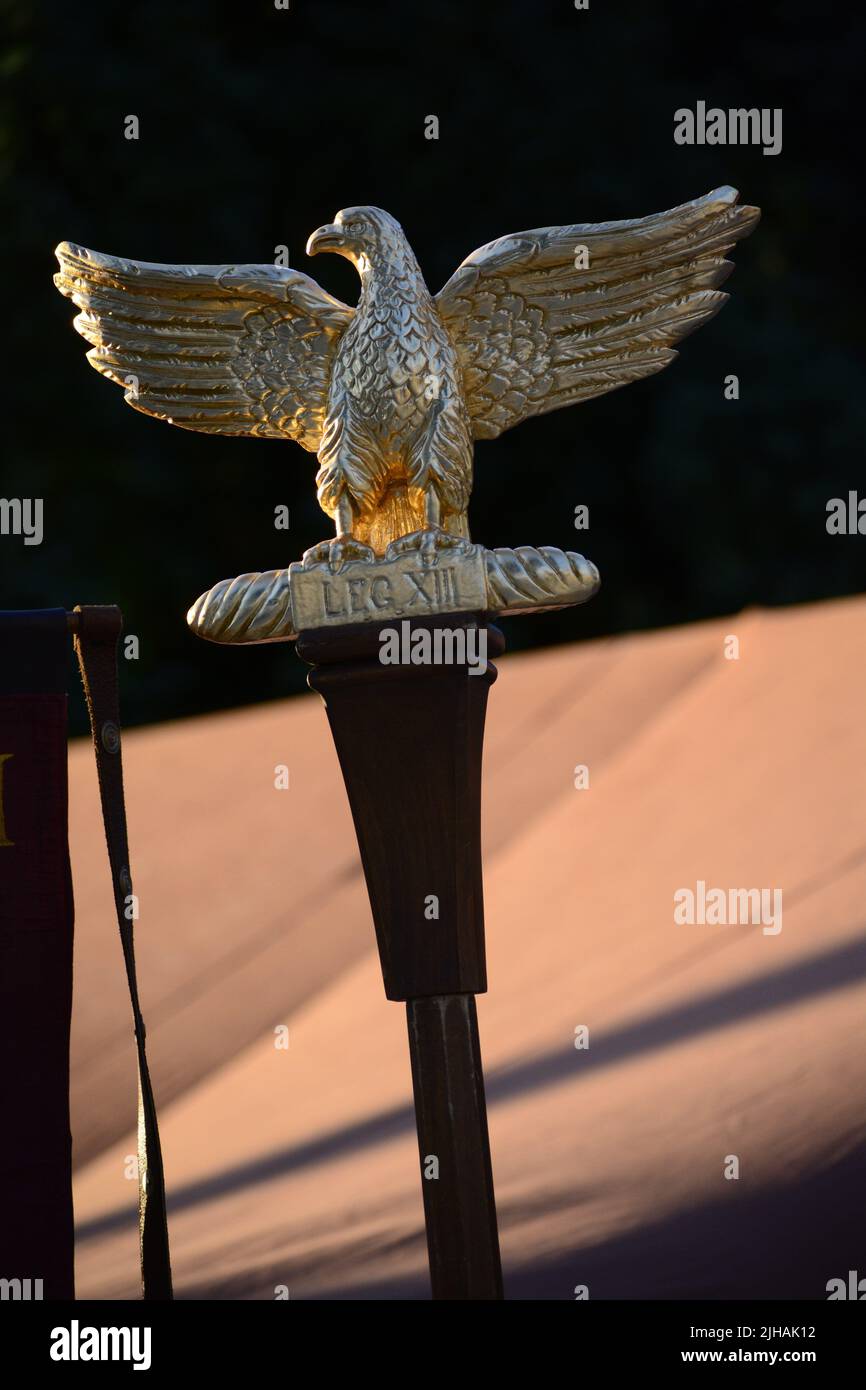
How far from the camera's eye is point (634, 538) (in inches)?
303

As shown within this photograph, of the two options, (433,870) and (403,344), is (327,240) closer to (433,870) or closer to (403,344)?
(403,344)

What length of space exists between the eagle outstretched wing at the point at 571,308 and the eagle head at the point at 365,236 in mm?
69

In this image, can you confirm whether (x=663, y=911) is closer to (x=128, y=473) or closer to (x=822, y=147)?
(x=128, y=473)

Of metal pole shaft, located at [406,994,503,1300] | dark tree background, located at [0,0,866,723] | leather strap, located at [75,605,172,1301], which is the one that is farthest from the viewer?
dark tree background, located at [0,0,866,723]

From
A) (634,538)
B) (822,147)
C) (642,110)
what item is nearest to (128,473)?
(634,538)

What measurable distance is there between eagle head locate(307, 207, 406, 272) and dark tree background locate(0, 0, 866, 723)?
5.43 metres

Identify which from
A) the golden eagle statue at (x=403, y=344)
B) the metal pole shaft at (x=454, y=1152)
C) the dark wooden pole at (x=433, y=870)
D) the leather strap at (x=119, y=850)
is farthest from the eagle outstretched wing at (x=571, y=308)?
the metal pole shaft at (x=454, y=1152)

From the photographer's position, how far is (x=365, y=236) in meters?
1.65

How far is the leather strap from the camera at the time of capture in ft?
5.32

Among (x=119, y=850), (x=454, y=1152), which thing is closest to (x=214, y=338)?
(x=119, y=850)

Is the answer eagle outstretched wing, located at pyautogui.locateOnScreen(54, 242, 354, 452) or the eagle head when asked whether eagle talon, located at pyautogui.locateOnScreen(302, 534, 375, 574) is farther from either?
the eagle head

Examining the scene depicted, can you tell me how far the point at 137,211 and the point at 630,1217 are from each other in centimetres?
605

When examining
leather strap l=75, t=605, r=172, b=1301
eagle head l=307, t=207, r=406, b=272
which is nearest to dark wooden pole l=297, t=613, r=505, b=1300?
leather strap l=75, t=605, r=172, b=1301

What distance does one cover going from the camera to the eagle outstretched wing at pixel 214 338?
168cm
